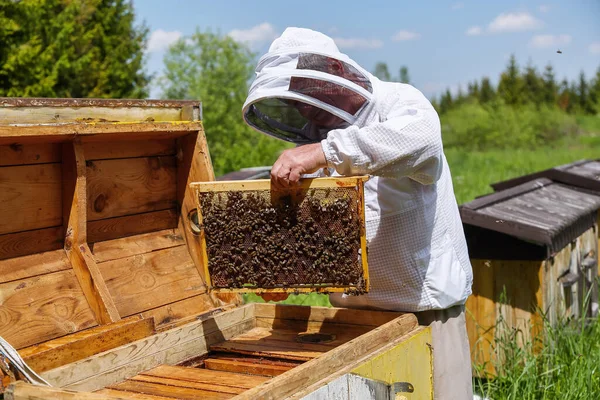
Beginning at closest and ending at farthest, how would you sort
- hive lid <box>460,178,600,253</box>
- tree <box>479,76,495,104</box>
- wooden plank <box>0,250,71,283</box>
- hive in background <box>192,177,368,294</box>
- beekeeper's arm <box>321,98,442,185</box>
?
beekeeper's arm <box>321,98,442,185</box> → hive in background <box>192,177,368,294</box> → wooden plank <box>0,250,71,283</box> → hive lid <box>460,178,600,253</box> → tree <box>479,76,495,104</box>

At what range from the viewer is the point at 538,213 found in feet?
19.0

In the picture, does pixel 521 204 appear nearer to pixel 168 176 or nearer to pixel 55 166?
pixel 168 176

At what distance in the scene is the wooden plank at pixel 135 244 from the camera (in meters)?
3.40

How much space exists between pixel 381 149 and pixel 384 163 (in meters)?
0.05

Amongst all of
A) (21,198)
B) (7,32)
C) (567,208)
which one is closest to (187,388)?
(21,198)

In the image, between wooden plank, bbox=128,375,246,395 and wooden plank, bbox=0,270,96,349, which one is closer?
wooden plank, bbox=128,375,246,395

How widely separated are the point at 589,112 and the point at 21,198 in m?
52.3

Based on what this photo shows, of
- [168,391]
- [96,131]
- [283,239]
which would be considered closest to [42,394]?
[168,391]

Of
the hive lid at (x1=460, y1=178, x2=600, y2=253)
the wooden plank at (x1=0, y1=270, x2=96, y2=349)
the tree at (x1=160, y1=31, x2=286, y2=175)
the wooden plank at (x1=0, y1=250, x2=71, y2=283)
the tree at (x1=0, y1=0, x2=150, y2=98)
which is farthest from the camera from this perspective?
the tree at (x1=160, y1=31, x2=286, y2=175)

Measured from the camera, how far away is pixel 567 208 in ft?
20.6

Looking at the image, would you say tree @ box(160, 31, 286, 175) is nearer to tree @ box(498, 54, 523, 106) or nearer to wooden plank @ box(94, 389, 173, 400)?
wooden plank @ box(94, 389, 173, 400)

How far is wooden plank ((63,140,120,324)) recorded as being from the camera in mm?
3152

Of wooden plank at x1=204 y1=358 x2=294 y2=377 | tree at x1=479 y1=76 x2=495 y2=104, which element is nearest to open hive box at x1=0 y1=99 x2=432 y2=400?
wooden plank at x1=204 y1=358 x2=294 y2=377

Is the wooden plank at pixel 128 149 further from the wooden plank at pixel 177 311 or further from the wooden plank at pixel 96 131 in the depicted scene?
the wooden plank at pixel 177 311
